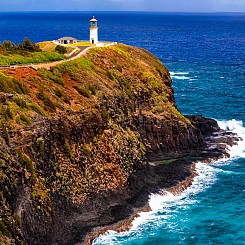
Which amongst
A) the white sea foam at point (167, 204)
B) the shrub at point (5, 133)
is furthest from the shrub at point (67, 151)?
the white sea foam at point (167, 204)

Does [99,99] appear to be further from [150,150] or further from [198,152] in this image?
[198,152]

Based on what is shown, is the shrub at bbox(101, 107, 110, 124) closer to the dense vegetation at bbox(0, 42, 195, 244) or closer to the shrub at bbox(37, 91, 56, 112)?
the dense vegetation at bbox(0, 42, 195, 244)

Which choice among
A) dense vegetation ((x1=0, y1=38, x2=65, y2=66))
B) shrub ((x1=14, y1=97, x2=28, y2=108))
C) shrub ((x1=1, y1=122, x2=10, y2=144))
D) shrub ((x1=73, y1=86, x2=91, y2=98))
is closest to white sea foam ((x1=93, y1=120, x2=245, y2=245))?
shrub ((x1=1, y1=122, x2=10, y2=144))

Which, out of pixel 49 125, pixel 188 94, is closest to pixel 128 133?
pixel 49 125

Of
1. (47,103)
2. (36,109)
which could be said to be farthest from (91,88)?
(36,109)

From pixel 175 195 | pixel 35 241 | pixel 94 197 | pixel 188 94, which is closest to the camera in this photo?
pixel 35 241

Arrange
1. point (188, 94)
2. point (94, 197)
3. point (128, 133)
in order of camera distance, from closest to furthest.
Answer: point (94, 197)
point (128, 133)
point (188, 94)
